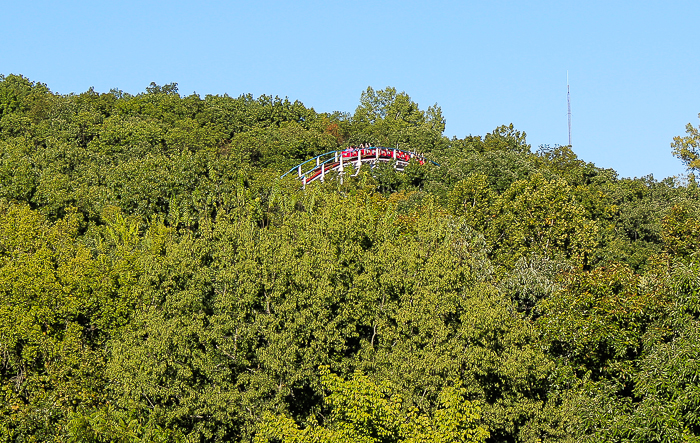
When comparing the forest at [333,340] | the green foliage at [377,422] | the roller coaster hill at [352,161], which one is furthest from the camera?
the roller coaster hill at [352,161]

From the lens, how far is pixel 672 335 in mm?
22141

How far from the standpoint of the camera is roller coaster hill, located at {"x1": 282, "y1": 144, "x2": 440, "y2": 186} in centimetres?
5584

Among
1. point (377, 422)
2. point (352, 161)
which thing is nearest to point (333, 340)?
point (377, 422)

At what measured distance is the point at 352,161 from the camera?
59062mm

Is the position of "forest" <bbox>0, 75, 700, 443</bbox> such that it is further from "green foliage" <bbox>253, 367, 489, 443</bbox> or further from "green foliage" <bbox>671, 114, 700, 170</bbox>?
"green foliage" <bbox>671, 114, 700, 170</bbox>

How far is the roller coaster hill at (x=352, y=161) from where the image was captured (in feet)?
183

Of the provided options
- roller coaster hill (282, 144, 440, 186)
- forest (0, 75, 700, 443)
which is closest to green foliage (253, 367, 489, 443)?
forest (0, 75, 700, 443)

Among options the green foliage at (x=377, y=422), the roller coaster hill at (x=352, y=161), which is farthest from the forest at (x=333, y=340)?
the roller coaster hill at (x=352, y=161)

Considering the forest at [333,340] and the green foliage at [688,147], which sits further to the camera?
the green foliage at [688,147]

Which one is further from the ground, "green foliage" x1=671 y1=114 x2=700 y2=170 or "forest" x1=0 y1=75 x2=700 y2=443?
"green foliage" x1=671 y1=114 x2=700 y2=170

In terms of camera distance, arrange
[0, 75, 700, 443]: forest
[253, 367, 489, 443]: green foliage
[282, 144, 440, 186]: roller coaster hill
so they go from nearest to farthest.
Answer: [253, 367, 489, 443]: green foliage → [0, 75, 700, 443]: forest → [282, 144, 440, 186]: roller coaster hill

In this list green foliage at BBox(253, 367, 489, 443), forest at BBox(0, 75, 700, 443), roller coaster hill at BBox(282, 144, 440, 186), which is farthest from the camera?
roller coaster hill at BBox(282, 144, 440, 186)

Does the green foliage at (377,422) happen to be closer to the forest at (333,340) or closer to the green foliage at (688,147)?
the forest at (333,340)

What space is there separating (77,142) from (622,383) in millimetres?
50786
